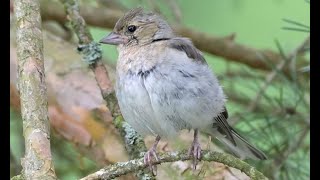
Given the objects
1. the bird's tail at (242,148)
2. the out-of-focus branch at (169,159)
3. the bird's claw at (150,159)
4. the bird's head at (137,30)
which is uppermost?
the bird's head at (137,30)

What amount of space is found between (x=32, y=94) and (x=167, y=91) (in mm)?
673

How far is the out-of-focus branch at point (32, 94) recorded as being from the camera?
2.44 meters

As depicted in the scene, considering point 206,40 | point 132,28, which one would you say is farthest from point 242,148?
point 206,40

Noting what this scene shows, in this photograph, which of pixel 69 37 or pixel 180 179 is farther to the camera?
pixel 69 37

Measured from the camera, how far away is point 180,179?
3.33 metres

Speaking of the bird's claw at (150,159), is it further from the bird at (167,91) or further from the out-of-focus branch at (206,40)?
the out-of-focus branch at (206,40)

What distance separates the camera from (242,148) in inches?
141

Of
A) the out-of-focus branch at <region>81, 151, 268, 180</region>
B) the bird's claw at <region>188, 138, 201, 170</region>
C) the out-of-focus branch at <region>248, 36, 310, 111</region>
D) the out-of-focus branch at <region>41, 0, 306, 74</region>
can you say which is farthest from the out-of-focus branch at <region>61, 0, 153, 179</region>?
the out-of-focus branch at <region>248, 36, 310, 111</region>

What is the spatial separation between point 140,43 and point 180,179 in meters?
0.66

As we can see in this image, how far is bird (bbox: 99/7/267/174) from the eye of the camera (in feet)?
10.3

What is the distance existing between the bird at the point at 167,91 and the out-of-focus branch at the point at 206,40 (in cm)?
96

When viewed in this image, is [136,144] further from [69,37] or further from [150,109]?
[69,37]

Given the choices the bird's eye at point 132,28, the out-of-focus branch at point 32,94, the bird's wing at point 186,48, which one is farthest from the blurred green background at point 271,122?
the out-of-focus branch at point 32,94
